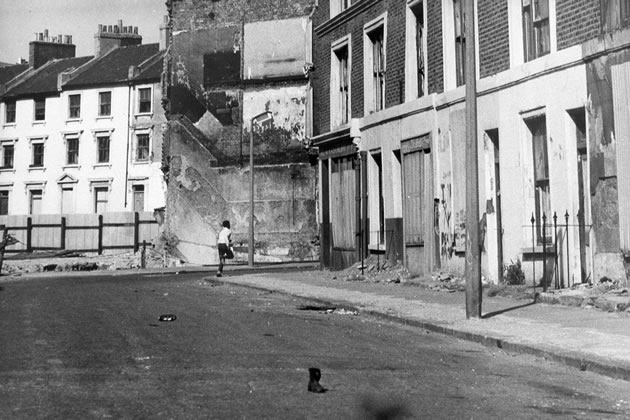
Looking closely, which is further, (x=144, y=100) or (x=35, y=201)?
(x=35, y=201)

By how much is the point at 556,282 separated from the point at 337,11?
14.2 metres

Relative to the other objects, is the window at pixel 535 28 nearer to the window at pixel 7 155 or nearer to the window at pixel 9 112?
the window at pixel 7 155

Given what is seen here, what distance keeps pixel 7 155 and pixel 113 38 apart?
34.8ft

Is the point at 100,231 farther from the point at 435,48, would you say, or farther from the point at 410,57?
the point at 435,48

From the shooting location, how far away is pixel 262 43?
4119 centimetres

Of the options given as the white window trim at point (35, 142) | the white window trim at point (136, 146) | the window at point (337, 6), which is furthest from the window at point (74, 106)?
the window at point (337, 6)

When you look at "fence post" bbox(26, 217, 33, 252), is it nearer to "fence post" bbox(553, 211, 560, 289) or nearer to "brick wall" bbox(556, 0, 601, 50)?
"fence post" bbox(553, 211, 560, 289)

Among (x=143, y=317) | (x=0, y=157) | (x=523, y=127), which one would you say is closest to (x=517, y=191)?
(x=523, y=127)

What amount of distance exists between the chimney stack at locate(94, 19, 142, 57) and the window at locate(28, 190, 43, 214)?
1021 centimetres

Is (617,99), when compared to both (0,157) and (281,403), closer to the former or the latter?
(281,403)

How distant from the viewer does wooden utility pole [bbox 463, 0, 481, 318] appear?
12906 mm

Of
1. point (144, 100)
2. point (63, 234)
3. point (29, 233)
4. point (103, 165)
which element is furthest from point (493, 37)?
point (103, 165)

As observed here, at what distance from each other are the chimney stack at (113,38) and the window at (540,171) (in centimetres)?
4984

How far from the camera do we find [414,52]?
2286cm
